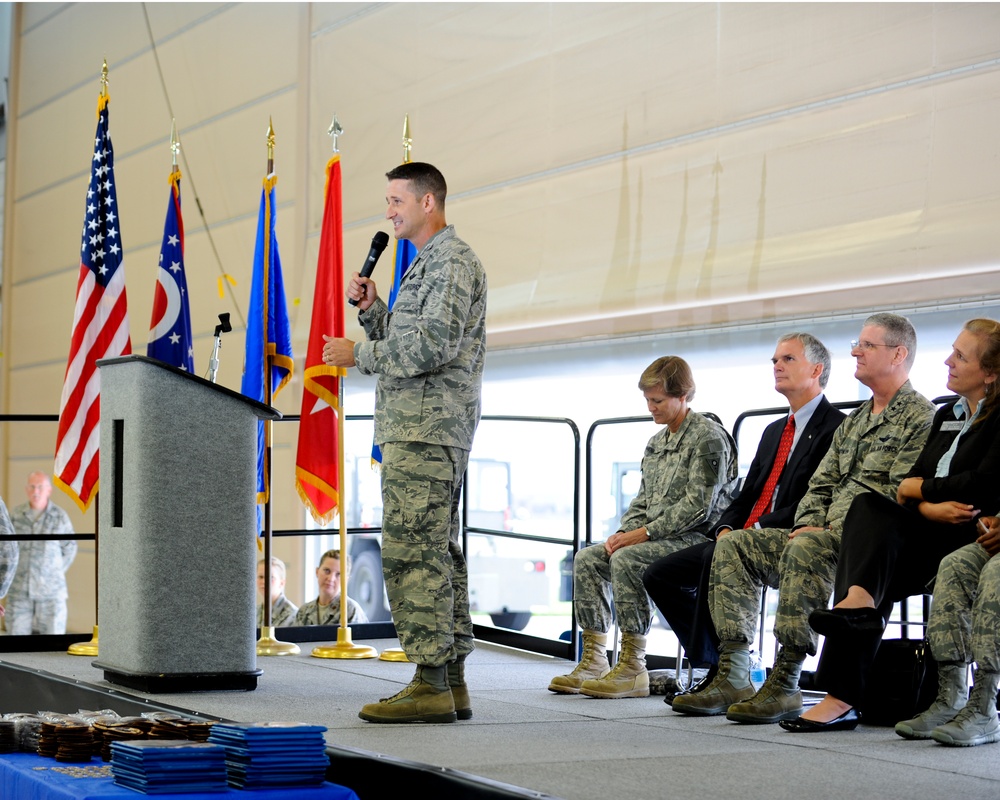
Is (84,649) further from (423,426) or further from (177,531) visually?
(423,426)

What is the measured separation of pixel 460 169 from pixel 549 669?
3708 mm

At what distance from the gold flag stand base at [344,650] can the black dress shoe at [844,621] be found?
223 centimetres

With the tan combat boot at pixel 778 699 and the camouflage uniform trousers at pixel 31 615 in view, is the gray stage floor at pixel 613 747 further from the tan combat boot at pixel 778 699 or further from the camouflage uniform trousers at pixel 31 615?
the camouflage uniform trousers at pixel 31 615

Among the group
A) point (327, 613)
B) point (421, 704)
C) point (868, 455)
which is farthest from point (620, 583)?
point (327, 613)

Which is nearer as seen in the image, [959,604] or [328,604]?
[959,604]

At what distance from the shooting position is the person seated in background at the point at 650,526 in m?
3.82

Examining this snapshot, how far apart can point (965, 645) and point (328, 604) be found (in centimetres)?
362

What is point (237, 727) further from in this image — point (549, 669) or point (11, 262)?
point (11, 262)

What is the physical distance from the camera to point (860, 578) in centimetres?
299

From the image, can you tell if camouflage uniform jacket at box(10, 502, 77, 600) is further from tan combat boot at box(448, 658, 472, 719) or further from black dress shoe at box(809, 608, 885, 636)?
black dress shoe at box(809, 608, 885, 636)

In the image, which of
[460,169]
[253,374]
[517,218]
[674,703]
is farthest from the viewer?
[460,169]

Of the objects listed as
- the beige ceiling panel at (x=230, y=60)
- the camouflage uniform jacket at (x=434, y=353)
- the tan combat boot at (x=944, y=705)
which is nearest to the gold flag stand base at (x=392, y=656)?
the camouflage uniform jacket at (x=434, y=353)

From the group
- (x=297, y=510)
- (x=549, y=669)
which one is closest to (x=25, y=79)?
(x=297, y=510)

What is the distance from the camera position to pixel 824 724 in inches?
118
